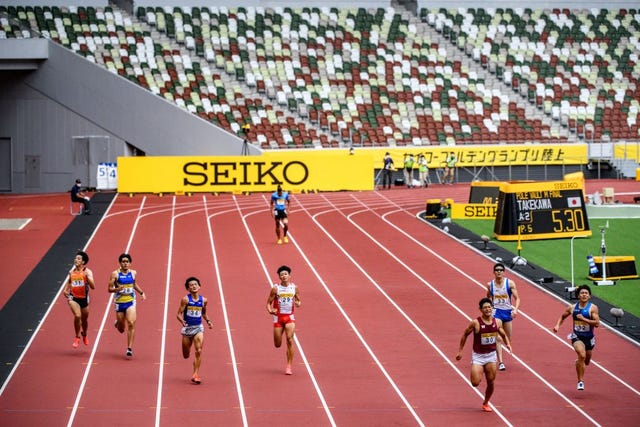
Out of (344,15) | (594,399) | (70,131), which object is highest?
(344,15)

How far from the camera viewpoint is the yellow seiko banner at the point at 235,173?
130ft

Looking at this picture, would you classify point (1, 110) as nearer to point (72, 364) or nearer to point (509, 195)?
point (509, 195)

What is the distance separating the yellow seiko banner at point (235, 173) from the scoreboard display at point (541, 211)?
10.4m

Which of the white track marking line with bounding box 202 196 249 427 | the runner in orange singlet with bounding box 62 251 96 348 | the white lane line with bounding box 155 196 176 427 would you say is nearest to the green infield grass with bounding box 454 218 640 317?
the white track marking line with bounding box 202 196 249 427

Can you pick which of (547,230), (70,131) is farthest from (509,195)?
(70,131)

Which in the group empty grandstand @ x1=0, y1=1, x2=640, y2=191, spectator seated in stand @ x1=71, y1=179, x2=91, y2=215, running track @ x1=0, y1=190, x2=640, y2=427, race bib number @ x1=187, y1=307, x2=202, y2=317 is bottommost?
running track @ x1=0, y1=190, x2=640, y2=427

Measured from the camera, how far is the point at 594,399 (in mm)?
15977

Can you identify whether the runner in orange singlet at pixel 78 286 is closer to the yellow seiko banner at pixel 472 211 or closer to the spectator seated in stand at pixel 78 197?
the spectator seated in stand at pixel 78 197

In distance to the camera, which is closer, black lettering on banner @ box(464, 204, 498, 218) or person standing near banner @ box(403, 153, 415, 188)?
black lettering on banner @ box(464, 204, 498, 218)

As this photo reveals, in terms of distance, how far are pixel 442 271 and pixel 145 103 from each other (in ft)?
66.7

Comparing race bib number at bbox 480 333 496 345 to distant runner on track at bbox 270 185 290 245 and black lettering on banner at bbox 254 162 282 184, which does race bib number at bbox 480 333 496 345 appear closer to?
distant runner on track at bbox 270 185 290 245

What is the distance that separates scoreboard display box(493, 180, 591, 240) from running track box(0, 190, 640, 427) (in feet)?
4.90

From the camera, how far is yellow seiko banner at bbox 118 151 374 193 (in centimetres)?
3975

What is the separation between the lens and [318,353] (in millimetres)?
18484
